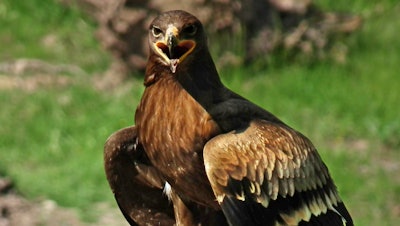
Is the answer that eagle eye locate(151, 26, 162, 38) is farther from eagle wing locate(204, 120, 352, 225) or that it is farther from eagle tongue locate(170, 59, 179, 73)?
eagle wing locate(204, 120, 352, 225)

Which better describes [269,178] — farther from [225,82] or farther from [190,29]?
[225,82]

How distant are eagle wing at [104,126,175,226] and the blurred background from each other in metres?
1.66

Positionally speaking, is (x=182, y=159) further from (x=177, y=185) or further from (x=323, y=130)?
(x=323, y=130)

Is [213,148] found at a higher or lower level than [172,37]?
lower

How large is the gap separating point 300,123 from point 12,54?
10.8 ft

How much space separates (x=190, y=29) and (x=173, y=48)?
13 centimetres

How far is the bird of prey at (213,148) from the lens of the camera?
6.05m

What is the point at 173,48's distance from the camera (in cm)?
603

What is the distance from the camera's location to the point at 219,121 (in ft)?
20.4

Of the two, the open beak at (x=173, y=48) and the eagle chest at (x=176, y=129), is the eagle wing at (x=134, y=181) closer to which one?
the eagle chest at (x=176, y=129)

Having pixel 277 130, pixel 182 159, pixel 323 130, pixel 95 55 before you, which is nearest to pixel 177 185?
pixel 182 159

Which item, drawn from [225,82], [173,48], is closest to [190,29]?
[173,48]

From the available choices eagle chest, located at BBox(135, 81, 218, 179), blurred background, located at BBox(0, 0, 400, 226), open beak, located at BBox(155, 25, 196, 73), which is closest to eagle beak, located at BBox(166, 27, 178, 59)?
open beak, located at BBox(155, 25, 196, 73)

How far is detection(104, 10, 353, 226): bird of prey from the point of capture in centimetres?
605
